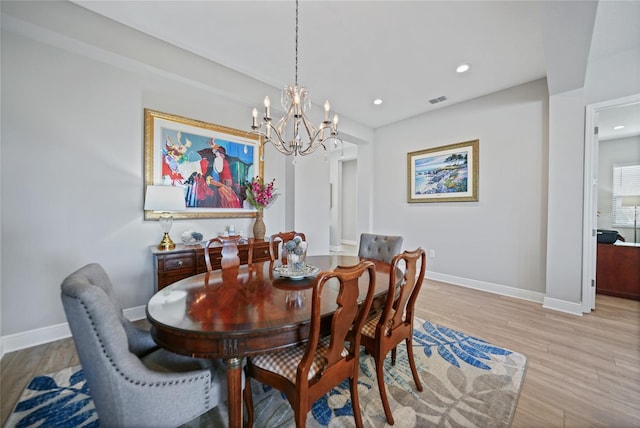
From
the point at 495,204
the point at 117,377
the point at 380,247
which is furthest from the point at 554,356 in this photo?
the point at 117,377

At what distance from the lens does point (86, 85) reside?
2371 mm

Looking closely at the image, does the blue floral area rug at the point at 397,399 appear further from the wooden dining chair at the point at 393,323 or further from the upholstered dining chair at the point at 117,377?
the upholstered dining chair at the point at 117,377

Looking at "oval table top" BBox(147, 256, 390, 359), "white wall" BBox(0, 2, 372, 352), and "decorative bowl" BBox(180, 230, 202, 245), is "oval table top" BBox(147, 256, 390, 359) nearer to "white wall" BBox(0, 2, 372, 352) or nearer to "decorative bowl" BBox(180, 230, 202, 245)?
"decorative bowl" BBox(180, 230, 202, 245)

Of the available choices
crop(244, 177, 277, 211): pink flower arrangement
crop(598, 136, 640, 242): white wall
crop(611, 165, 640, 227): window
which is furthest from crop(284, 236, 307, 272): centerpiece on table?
crop(598, 136, 640, 242): white wall

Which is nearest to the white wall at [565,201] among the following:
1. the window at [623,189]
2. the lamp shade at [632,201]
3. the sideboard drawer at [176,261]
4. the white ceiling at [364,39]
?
the white ceiling at [364,39]

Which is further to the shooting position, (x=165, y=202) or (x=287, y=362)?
(x=165, y=202)

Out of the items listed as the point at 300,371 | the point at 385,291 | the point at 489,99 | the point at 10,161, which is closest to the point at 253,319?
the point at 300,371

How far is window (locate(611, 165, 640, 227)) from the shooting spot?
4.77 m

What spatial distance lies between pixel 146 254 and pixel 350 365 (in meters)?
2.53

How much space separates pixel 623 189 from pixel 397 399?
21.9 feet

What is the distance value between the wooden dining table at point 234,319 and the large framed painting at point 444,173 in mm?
3110

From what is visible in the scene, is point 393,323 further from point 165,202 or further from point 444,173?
point 444,173

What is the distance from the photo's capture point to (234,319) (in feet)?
3.66

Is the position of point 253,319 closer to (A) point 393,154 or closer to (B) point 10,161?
(B) point 10,161
